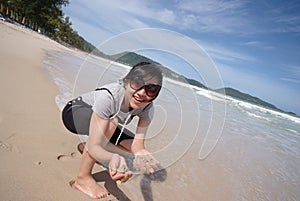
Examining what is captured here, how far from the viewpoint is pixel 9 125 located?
2232 millimetres

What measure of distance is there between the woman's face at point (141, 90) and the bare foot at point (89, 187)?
72 centimetres

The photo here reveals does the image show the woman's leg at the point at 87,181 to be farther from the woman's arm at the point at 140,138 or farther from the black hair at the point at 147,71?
the black hair at the point at 147,71

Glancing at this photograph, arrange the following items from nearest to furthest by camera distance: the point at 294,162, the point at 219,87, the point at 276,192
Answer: the point at 219,87 < the point at 276,192 < the point at 294,162

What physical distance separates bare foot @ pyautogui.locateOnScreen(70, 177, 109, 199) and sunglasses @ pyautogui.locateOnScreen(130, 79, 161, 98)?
851mm

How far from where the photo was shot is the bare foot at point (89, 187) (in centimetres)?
167

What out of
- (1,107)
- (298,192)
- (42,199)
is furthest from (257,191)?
(1,107)

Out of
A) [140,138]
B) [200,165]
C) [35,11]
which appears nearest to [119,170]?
[140,138]

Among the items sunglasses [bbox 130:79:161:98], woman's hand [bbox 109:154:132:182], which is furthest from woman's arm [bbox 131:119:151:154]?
woman's hand [bbox 109:154:132:182]

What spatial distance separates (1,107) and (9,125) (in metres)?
0.47

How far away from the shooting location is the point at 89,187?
1.69 metres

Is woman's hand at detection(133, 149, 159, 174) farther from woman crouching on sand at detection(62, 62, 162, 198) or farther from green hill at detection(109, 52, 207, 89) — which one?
green hill at detection(109, 52, 207, 89)

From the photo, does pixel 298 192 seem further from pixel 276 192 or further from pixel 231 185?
pixel 231 185

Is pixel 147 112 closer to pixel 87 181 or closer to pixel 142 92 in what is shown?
pixel 142 92

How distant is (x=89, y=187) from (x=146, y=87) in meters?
0.92
